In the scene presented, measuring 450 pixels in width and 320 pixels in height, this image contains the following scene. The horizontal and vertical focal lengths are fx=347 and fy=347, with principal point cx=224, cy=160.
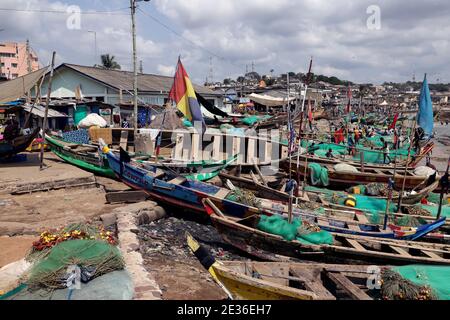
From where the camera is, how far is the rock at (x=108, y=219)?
10.2m

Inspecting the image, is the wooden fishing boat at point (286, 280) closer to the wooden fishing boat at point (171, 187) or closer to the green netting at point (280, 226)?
the green netting at point (280, 226)

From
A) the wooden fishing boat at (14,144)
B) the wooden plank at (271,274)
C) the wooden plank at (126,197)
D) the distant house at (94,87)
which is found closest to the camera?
the wooden plank at (271,274)

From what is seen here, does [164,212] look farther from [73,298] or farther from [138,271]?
[73,298]

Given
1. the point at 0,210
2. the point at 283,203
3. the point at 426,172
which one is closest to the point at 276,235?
the point at 283,203

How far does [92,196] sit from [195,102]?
5436mm

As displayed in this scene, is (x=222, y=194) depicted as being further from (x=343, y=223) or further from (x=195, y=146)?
(x=195, y=146)

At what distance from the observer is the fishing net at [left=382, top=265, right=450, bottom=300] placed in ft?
19.4

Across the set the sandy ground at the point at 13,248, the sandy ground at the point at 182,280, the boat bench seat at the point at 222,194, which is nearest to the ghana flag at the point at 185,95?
the boat bench seat at the point at 222,194

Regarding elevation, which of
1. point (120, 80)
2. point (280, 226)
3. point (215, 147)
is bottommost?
point (280, 226)

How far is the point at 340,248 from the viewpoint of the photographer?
815 cm

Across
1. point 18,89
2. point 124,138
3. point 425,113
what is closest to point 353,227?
point 425,113

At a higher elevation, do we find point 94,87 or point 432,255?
point 94,87

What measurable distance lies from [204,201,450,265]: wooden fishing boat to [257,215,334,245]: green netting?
0.15 m

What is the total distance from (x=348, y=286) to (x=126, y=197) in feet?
28.7
